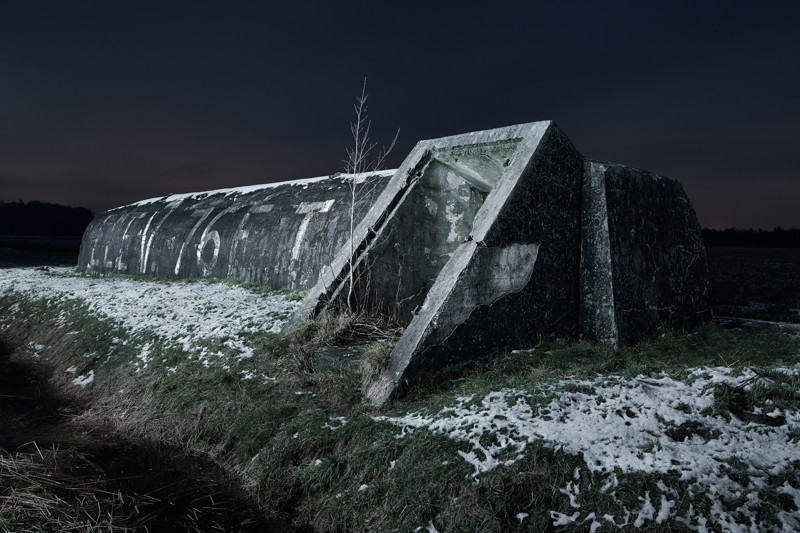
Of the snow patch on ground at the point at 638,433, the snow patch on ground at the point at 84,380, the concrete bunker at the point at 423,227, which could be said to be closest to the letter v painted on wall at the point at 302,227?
the concrete bunker at the point at 423,227

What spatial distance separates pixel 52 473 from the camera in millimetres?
4633

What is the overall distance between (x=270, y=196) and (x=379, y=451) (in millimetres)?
10403

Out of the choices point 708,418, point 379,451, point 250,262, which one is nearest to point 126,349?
point 250,262

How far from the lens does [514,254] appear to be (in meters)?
6.21

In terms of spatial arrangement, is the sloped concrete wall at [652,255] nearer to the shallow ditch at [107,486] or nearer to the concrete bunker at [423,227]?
the concrete bunker at [423,227]

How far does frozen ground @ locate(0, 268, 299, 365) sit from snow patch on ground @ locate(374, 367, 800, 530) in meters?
3.45

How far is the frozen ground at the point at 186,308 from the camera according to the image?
750 cm

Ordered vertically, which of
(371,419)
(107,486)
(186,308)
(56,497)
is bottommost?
(107,486)

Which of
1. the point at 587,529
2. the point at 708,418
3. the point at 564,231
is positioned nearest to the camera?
the point at 587,529

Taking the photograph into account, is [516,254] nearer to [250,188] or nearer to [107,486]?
[107,486]

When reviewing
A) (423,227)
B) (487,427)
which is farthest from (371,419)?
(423,227)

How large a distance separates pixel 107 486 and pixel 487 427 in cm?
341

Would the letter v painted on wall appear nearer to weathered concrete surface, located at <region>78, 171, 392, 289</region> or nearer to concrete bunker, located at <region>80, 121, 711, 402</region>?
weathered concrete surface, located at <region>78, 171, 392, 289</region>

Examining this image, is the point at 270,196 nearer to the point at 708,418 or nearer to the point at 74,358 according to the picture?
the point at 74,358
